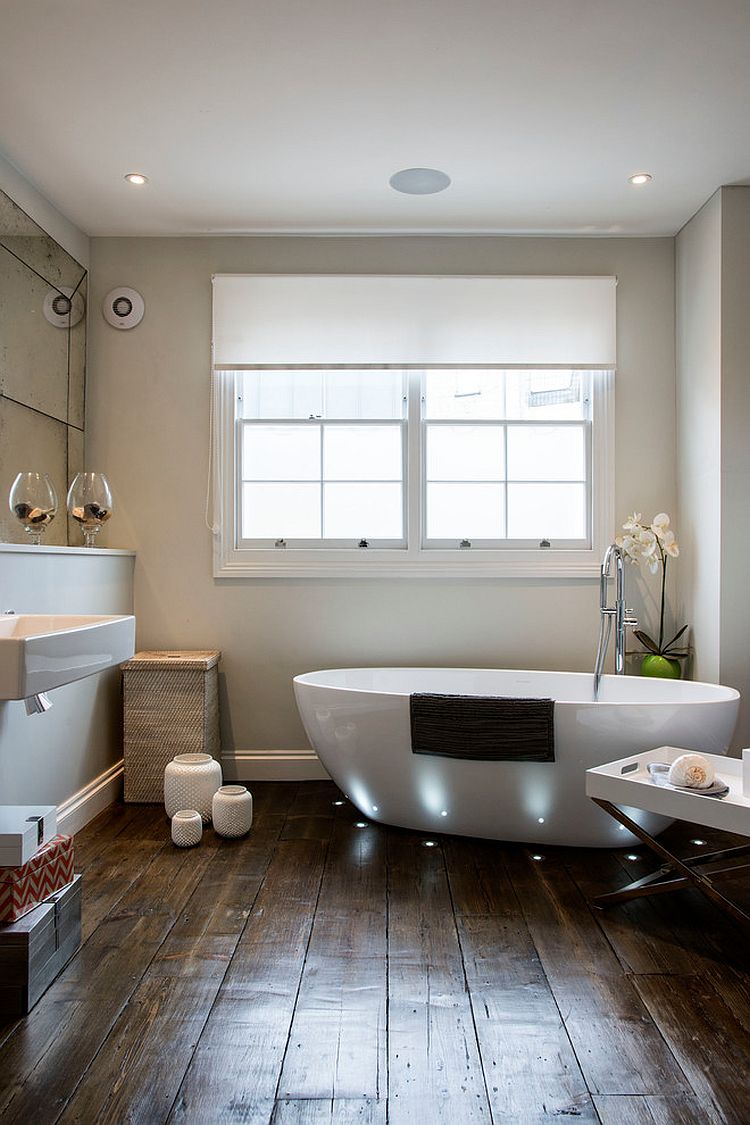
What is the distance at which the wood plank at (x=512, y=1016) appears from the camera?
1582 millimetres

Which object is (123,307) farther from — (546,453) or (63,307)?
(546,453)

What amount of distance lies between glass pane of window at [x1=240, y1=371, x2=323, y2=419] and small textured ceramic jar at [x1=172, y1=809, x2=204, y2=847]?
188cm

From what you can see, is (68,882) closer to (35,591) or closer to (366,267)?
(35,591)

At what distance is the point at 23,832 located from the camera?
1.93 m

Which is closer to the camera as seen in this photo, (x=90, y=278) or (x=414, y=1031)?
(x=414, y=1031)

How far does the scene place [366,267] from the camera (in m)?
3.84

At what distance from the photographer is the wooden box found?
186cm

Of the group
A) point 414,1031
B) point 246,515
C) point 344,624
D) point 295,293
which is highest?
point 295,293

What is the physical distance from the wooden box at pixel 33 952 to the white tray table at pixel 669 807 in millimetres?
1515

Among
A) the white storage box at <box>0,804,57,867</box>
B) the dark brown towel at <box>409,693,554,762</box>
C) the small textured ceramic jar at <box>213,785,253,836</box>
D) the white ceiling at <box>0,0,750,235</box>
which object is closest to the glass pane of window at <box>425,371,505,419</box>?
the white ceiling at <box>0,0,750,235</box>

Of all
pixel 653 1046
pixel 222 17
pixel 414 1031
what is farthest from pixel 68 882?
pixel 222 17

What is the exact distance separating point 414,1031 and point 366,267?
10.5 ft

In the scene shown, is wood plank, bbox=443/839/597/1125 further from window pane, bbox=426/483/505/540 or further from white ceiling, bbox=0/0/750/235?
white ceiling, bbox=0/0/750/235

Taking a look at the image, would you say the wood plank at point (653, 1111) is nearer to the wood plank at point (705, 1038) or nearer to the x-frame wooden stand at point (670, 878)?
the wood plank at point (705, 1038)
